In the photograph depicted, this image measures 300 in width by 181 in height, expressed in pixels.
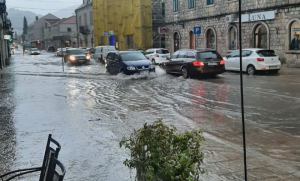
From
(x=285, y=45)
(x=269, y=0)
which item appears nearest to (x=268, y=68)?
(x=285, y=45)

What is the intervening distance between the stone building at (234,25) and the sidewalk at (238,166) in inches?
693

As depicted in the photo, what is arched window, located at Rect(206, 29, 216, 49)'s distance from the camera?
98.1 feet

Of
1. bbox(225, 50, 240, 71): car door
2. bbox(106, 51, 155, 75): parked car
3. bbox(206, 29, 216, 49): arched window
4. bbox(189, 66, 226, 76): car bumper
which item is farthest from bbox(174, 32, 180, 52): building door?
bbox(189, 66, 226, 76): car bumper

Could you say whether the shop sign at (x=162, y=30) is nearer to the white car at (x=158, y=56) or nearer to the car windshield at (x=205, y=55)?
the white car at (x=158, y=56)

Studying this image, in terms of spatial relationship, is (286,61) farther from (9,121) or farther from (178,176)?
(178,176)

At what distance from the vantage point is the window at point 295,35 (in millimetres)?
21219

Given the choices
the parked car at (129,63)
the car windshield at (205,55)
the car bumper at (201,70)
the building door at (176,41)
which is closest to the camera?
the car bumper at (201,70)

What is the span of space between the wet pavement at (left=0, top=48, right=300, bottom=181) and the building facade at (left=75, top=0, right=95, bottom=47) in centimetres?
4978

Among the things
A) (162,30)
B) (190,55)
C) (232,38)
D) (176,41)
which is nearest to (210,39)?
(232,38)

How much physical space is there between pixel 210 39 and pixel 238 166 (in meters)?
26.5

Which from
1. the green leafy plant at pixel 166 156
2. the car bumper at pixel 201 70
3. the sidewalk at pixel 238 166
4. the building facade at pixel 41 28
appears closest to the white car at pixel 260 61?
the car bumper at pixel 201 70

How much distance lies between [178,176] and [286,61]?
69.7 ft

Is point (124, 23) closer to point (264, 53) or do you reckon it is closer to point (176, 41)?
point (176, 41)

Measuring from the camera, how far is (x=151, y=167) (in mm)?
3076
